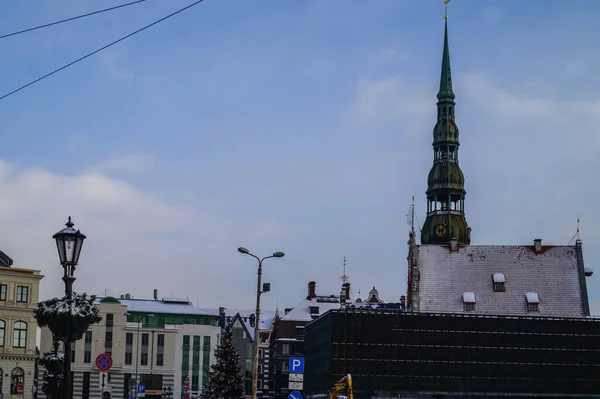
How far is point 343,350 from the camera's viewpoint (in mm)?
95312

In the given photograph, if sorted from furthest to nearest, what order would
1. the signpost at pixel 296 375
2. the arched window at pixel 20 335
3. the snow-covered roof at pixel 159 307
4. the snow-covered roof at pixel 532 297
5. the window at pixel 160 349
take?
the snow-covered roof at pixel 159 307 < the window at pixel 160 349 < the snow-covered roof at pixel 532 297 < the arched window at pixel 20 335 < the signpost at pixel 296 375

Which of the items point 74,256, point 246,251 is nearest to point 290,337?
point 246,251

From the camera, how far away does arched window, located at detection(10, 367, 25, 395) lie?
86.1m

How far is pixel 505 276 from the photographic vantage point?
97688 mm

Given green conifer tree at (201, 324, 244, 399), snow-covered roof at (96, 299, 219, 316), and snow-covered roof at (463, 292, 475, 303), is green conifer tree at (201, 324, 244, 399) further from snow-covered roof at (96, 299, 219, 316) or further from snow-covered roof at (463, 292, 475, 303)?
snow-covered roof at (96, 299, 219, 316)

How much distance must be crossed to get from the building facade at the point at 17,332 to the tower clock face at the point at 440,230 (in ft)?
157

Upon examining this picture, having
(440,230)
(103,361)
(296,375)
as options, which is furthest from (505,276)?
(103,361)

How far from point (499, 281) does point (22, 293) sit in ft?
151

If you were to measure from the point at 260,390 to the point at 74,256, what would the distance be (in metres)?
119

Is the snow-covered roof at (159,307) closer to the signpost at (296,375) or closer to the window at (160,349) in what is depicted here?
the window at (160,349)

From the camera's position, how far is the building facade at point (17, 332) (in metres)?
85.9

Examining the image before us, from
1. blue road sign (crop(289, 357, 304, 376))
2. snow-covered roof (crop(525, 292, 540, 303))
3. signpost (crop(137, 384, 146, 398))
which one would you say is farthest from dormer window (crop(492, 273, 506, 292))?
blue road sign (crop(289, 357, 304, 376))

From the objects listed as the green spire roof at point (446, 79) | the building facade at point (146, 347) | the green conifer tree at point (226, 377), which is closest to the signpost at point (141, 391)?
the building facade at point (146, 347)

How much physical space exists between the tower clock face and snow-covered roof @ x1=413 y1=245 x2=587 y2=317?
48.6ft
